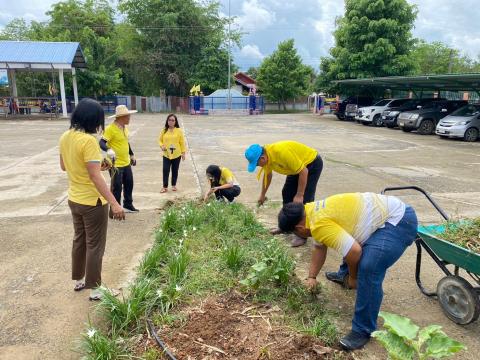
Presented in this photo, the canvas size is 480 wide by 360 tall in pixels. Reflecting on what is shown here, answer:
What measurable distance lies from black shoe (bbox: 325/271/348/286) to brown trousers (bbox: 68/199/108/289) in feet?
7.08

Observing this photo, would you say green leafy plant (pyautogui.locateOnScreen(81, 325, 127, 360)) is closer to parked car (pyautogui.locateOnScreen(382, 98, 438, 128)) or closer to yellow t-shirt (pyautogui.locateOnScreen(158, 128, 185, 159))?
yellow t-shirt (pyautogui.locateOnScreen(158, 128, 185, 159))

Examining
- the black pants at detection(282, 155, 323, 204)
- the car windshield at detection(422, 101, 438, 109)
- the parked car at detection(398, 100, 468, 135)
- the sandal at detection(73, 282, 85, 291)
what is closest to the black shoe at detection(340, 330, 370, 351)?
the black pants at detection(282, 155, 323, 204)

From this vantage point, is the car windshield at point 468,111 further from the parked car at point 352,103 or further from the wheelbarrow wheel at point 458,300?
the wheelbarrow wheel at point 458,300

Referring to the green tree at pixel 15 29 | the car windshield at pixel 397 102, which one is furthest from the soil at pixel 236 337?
the green tree at pixel 15 29

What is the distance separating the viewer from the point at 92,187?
3.25m

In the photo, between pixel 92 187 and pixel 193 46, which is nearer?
pixel 92 187

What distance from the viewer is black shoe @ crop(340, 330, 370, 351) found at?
9.13 ft

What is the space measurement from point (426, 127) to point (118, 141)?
55.5 feet

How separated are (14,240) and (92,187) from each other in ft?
7.97

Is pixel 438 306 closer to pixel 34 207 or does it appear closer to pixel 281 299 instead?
pixel 281 299

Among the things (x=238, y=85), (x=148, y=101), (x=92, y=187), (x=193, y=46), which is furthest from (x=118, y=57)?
(x=92, y=187)

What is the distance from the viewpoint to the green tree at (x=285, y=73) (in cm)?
3691

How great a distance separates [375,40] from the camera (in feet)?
84.2

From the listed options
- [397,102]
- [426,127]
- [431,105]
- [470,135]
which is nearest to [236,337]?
[470,135]
